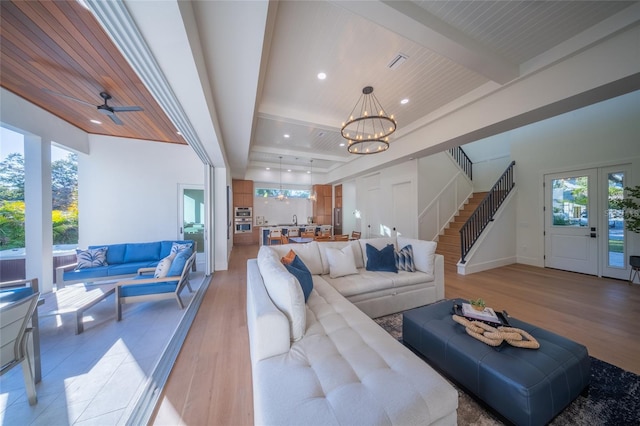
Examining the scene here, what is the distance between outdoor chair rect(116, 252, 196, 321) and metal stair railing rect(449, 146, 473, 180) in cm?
733

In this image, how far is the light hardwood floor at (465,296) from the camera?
150 centimetres

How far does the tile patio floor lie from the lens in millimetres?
1430

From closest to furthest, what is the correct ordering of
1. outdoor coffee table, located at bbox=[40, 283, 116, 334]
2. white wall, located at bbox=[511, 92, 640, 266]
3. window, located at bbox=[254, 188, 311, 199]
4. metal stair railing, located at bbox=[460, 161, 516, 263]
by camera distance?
1. outdoor coffee table, located at bbox=[40, 283, 116, 334]
2. white wall, located at bbox=[511, 92, 640, 266]
3. metal stair railing, located at bbox=[460, 161, 516, 263]
4. window, located at bbox=[254, 188, 311, 199]

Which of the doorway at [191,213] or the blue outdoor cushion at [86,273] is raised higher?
the doorway at [191,213]

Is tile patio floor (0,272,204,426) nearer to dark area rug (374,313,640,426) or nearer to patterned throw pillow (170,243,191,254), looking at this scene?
patterned throw pillow (170,243,191,254)

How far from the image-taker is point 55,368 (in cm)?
180

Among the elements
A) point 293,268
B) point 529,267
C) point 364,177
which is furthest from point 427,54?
point 529,267

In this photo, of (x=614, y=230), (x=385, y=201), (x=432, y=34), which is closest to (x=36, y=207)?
(x=432, y=34)

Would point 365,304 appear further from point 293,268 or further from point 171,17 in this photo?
point 171,17

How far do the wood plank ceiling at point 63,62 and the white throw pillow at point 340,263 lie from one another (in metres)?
3.39

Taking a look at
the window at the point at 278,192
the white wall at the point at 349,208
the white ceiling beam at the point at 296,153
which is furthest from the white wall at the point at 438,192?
the window at the point at 278,192

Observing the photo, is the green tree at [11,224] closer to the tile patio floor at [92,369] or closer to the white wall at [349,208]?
the tile patio floor at [92,369]

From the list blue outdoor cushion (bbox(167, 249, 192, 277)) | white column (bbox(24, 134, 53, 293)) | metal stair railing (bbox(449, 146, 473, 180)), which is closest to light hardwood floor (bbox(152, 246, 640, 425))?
blue outdoor cushion (bbox(167, 249, 192, 277))

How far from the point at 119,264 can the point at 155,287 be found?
1824mm
